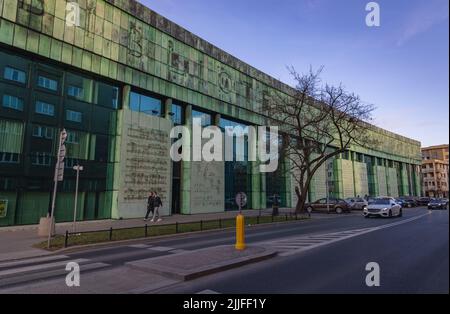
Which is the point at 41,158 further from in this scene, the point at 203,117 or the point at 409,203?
the point at 409,203

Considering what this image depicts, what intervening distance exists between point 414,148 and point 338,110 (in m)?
72.4

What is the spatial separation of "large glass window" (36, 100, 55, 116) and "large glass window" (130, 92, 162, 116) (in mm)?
6810

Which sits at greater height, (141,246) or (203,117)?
(203,117)

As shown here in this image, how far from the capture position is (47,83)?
877 inches

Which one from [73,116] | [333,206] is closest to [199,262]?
A: [73,116]

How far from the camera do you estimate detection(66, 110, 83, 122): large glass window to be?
23375 millimetres

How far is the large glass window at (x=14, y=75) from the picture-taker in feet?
66.6

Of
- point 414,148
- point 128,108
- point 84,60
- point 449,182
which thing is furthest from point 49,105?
point 414,148

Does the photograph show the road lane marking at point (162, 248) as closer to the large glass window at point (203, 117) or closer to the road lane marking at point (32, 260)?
the road lane marking at point (32, 260)

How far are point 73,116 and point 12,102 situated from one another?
393 cm

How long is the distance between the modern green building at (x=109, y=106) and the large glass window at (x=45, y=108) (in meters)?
0.06

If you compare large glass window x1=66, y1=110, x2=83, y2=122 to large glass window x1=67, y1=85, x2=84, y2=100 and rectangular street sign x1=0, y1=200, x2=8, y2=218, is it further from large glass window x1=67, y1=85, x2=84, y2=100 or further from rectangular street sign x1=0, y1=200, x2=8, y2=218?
rectangular street sign x1=0, y1=200, x2=8, y2=218

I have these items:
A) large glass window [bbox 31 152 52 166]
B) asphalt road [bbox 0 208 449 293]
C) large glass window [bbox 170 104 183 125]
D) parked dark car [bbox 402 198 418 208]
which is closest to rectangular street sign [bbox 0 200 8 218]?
large glass window [bbox 31 152 52 166]
